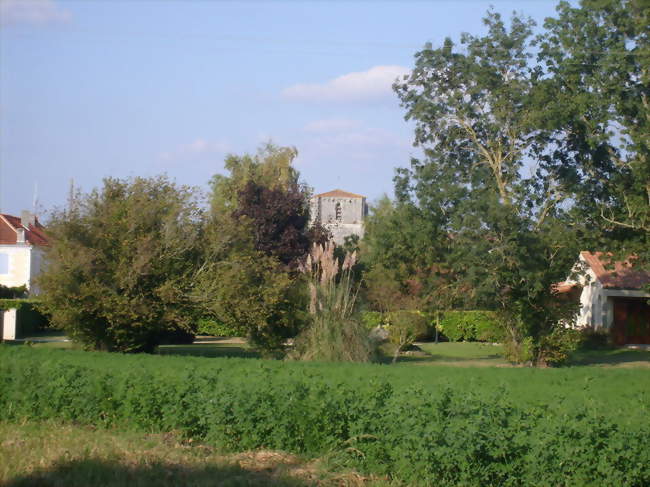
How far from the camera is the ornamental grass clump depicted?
56.7ft

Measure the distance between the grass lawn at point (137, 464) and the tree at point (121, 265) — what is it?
28.6ft

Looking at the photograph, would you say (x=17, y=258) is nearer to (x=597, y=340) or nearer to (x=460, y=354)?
(x=460, y=354)

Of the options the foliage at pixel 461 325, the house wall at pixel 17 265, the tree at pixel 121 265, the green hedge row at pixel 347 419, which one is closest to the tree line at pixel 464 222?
the tree at pixel 121 265

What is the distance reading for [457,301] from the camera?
2630 centimetres

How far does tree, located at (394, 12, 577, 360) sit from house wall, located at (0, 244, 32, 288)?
33.6 meters

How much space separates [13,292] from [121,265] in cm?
3137

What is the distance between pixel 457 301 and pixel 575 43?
972 centimetres

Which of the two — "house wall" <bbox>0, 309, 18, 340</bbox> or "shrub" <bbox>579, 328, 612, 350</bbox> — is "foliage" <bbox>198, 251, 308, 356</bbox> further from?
"shrub" <bbox>579, 328, 612, 350</bbox>

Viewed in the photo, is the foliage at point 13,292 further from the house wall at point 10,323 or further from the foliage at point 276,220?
the foliage at point 276,220

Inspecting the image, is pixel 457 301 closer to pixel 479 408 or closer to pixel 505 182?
pixel 505 182

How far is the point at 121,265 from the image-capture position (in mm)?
18016

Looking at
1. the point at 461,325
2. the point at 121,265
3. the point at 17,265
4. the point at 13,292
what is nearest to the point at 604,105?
the point at 121,265

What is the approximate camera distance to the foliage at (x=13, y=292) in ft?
147

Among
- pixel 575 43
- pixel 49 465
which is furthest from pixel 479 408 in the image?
pixel 575 43
